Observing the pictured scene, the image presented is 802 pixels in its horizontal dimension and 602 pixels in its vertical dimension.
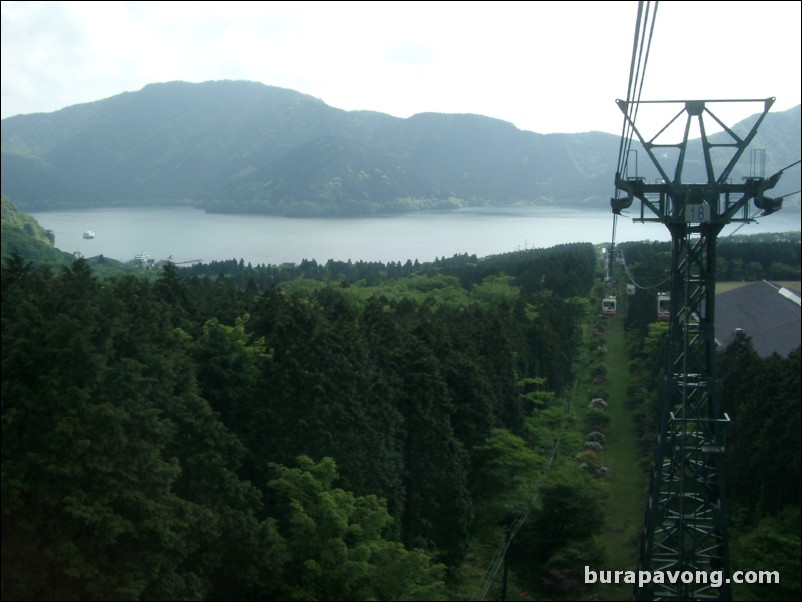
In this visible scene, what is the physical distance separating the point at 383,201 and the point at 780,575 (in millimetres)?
79597

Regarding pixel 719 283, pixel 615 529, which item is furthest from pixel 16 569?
pixel 719 283

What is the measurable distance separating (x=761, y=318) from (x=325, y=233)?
49858 mm

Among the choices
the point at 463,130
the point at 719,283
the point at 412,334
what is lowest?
the point at 412,334

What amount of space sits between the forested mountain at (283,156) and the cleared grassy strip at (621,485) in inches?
179

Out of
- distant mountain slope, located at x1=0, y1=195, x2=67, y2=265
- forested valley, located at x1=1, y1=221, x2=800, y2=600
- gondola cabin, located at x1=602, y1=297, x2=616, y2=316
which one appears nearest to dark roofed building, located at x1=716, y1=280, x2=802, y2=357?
forested valley, located at x1=1, y1=221, x2=800, y2=600

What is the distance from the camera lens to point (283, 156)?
88125mm

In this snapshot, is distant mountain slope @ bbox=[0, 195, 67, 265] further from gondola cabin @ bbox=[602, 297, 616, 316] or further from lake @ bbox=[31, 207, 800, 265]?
gondola cabin @ bbox=[602, 297, 616, 316]

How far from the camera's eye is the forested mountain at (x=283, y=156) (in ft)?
56.4

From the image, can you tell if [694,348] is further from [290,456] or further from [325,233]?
[325,233]

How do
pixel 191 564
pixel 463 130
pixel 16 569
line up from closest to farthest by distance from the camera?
pixel 16 569 → pixel 191 564 → pixel 463 130

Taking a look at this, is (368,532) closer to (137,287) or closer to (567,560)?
(567,560)

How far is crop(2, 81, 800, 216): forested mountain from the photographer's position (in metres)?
17.2

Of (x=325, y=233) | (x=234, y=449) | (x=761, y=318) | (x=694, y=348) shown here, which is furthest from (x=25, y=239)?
(x=325, y=233)

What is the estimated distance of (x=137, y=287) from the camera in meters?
10.4
